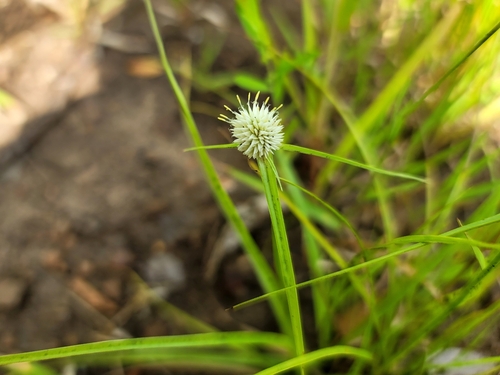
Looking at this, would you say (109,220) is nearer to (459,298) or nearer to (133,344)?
(133,344)

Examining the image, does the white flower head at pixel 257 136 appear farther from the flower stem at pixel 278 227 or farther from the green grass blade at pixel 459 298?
the green grass blade at pixel 459 298

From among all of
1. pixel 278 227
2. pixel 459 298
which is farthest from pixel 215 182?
pixel 459 298

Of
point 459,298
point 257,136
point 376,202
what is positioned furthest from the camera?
point 376,202

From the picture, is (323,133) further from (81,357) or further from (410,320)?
(81,357)

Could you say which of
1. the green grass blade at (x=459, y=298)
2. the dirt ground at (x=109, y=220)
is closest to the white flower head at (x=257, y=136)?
the green grass blade at (x=459, y=298)

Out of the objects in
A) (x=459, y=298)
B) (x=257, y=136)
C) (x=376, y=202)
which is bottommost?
(x=459, y=298)
